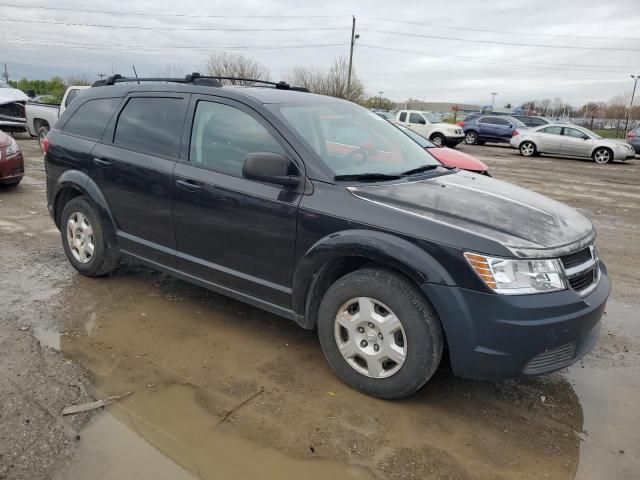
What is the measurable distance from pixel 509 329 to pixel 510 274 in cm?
29

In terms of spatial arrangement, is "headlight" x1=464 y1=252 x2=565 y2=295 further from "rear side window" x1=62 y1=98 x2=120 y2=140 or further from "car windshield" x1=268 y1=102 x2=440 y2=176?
"rear side window" x1=62 y1=98 x2=120 y2=140

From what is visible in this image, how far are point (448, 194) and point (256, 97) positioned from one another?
1.53 m

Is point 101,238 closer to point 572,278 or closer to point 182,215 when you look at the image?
point 182,215

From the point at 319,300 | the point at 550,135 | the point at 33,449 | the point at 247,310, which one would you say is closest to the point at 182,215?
the point at 247,310

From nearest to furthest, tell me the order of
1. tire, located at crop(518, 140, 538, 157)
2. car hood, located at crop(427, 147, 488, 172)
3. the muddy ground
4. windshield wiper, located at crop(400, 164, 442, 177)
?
1. the muddy ground
2. windshield wiper, located at crop(400, 164, 442, 177)
3. car hood, located at crop(427, 147, 488, 172)
4. tire, located at crop(518, 140, 538, 157)

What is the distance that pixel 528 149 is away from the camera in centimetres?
2153

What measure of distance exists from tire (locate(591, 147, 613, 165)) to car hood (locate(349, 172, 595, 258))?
730 inches

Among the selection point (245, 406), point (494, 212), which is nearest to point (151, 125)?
point (245, 406)

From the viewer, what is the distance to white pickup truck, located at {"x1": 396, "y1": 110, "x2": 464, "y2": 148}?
22875mm

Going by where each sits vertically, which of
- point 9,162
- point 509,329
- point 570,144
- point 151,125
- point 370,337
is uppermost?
point 151,125

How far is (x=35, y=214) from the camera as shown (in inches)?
296

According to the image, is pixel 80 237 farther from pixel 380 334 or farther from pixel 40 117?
pixel 40 117

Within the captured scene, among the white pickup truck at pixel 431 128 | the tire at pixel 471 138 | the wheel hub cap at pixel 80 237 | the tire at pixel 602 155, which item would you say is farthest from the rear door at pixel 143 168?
the tire at pixel 471 138

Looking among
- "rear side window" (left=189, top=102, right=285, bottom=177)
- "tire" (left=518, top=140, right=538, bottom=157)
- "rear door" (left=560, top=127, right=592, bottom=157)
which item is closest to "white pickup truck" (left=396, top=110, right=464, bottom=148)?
"tire" (left=518, top=140, right=538, bottom=157)
